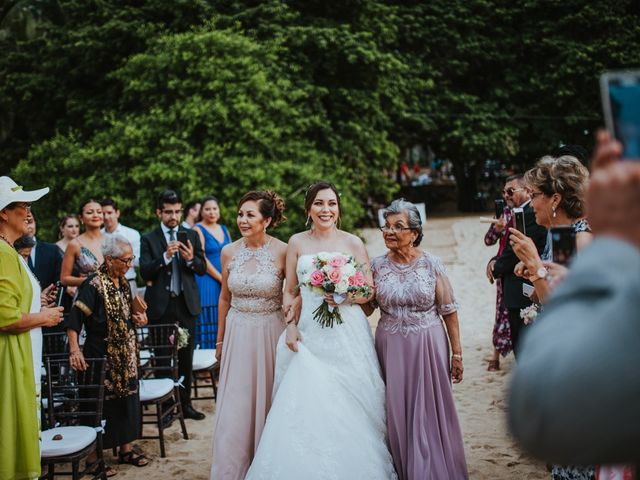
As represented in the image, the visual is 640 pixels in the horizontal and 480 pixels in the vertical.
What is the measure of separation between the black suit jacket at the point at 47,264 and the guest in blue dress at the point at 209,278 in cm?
171

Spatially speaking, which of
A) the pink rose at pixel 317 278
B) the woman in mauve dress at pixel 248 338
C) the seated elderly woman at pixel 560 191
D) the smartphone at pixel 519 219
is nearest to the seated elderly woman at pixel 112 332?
the woman in mauve dress at pixel 248 338

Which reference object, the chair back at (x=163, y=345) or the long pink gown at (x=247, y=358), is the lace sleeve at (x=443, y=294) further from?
the chair back at (x=163, y=345)

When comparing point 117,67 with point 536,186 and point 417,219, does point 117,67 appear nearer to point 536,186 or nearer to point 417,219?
point 417,219

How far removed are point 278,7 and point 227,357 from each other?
12.7m

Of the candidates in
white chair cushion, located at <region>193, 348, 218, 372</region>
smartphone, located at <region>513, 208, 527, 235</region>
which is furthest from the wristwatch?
white chair cushion, located at <region>193, 348, 218, 372</region>

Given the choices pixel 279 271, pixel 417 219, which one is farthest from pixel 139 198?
pixel 417 219

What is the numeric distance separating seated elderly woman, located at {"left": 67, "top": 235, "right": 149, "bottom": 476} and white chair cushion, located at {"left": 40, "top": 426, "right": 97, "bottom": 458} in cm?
47

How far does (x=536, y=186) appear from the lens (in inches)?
136

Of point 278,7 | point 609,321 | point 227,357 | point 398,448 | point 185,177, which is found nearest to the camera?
point 609,321

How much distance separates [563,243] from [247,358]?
11.6 feet

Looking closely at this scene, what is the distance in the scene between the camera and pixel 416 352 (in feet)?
15.0

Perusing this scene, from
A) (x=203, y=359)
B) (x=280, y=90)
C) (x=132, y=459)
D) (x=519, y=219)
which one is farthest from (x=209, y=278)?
(x=280, y=90)

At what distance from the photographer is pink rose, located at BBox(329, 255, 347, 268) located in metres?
4.61

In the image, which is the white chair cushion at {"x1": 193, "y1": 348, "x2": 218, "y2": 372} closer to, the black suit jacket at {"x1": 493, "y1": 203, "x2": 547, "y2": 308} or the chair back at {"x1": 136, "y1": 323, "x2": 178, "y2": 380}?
the chair back at {"x1": 136, "y1": 323, "x2": 178, "y2": 380}
